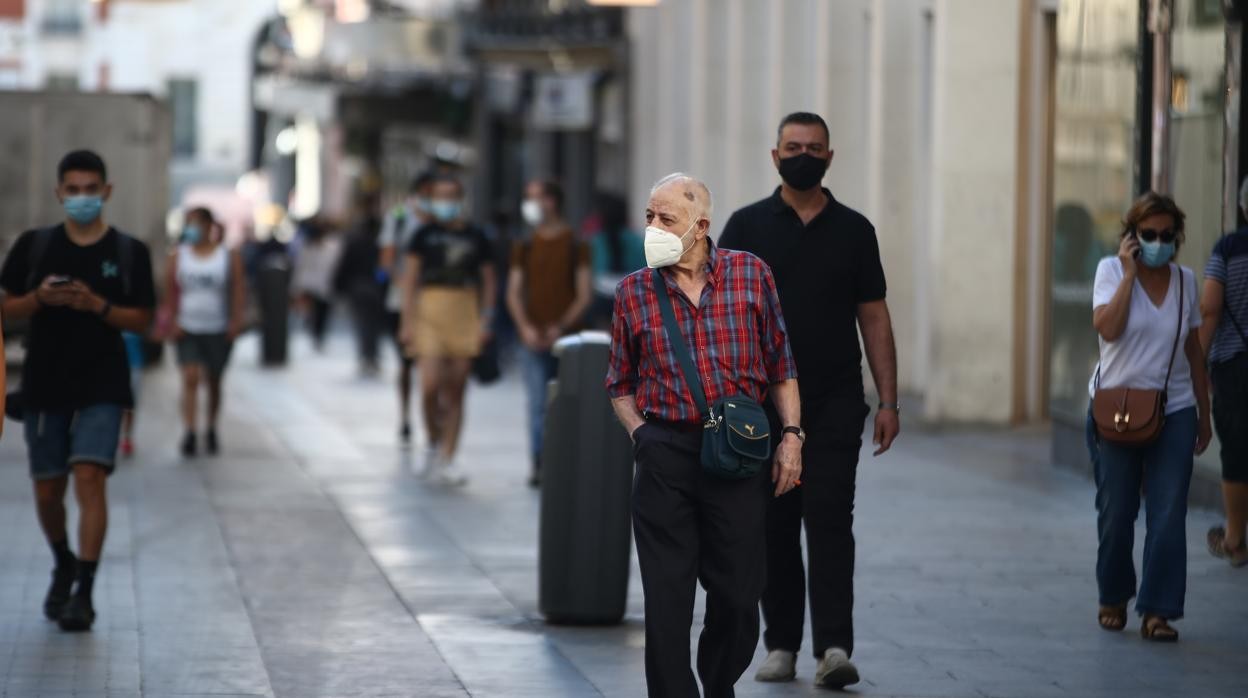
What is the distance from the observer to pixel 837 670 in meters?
8.18

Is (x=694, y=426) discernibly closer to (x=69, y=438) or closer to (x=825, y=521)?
(x=825, y=521)

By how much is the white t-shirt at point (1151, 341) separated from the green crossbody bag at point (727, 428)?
9.14 feet

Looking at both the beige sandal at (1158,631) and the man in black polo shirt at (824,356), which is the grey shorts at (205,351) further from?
the man in black polo shirt at (824,356)

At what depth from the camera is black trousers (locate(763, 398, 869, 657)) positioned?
824 centimetres

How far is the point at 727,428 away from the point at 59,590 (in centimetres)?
390

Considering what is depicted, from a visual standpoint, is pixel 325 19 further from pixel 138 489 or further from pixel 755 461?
pixel 755 461

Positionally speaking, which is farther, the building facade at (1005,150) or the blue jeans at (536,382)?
the blue jeans at (536,382)

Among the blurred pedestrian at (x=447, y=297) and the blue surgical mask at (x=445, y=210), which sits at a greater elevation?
the blue surgical mask at (x=445, y=210)

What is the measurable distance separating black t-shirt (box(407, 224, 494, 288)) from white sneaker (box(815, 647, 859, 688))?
7448 mm

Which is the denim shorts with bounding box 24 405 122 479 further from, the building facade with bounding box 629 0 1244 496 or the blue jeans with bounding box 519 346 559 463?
the building facade with bounding box 629 0 1244 496

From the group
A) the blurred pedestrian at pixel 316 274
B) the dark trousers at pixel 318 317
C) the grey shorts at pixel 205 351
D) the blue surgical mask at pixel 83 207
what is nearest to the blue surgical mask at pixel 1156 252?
the blue surgical mask at pixel 83 207

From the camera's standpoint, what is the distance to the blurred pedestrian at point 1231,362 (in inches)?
421

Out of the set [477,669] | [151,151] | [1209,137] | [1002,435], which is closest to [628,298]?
[477,669]

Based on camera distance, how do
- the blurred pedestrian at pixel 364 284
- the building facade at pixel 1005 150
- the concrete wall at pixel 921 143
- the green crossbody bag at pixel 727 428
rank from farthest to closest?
1. the blurred pedestrian at pixel 364 284
2. the concrete wall at pixel 921 143
3. the building facade at pixel 1005 150
4. the green crossbody bag at pixel 727 428
